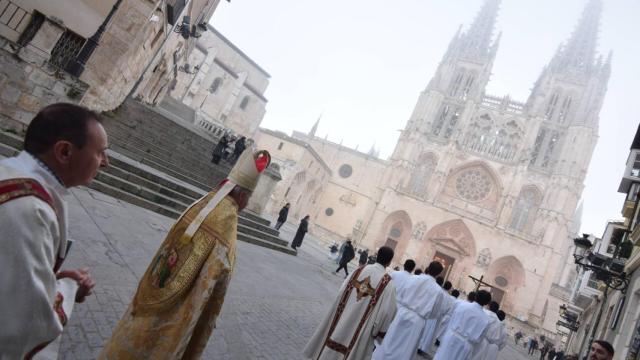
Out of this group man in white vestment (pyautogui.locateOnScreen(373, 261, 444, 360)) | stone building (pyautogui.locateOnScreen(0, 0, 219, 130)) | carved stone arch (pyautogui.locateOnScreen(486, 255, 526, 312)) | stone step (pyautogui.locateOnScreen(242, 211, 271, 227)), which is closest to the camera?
man in white vestment (pyautogui.locateOnScreen(373, 261, 444, 360))

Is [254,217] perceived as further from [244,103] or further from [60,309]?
[244,103]

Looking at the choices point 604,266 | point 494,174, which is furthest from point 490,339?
point 494,174

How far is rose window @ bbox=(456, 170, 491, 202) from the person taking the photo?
33781 mm

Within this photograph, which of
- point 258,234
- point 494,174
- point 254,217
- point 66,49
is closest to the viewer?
point 66,49

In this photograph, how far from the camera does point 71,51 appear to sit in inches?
355

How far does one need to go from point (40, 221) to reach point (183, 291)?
111 centimetres

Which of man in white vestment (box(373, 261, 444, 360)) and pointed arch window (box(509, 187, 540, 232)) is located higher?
pointed arch window (box(509, 187, 540, 232))

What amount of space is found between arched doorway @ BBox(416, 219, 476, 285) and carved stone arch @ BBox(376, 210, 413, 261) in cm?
199

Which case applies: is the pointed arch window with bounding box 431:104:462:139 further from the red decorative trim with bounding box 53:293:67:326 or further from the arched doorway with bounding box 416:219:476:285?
the red decorative trim with bounding box 53:293:67:326

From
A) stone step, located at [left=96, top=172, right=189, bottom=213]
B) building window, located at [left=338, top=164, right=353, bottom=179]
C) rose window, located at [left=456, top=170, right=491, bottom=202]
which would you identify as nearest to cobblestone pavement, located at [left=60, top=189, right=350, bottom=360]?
stone step, located at [left=96, top=172, right=189, bottom=213]

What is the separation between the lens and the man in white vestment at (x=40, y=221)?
1.03 meters

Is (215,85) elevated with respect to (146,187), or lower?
elevated

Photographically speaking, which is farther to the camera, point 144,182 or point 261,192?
point 261,192

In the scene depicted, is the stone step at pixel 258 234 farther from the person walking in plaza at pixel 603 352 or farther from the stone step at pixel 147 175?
the person walking in plaza at pixel 603 352
